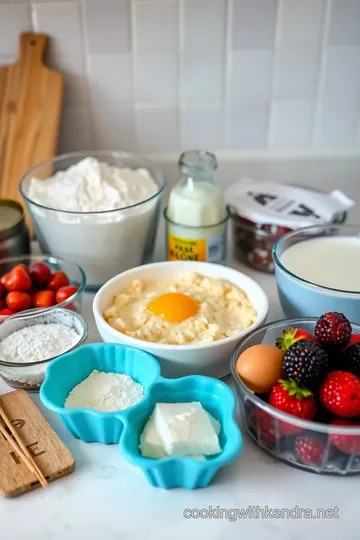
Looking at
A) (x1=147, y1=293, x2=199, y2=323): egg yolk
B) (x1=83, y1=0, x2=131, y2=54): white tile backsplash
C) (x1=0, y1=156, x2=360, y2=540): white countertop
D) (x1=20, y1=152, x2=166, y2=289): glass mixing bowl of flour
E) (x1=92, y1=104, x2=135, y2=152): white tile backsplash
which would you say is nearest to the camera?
(x1=0, y1=156, x2=360, y2=540): white countertop

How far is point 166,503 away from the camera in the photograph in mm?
784

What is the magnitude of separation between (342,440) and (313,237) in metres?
0.45

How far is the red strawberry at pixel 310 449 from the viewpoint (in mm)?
787

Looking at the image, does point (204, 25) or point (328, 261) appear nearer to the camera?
point (328, 261)

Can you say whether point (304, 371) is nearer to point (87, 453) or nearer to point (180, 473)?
point (180, 473)

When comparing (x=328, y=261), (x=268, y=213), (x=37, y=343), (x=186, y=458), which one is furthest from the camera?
(x=268, y=213)

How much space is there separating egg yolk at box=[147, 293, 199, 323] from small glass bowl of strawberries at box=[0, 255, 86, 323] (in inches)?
5.3

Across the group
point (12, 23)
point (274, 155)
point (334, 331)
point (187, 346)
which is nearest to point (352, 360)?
point (334, 331)

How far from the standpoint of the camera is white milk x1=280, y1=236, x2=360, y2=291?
1.04m

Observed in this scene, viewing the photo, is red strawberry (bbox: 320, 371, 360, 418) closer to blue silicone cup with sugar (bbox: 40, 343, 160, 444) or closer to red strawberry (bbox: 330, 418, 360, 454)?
red strawberry (bbox: 330, 418, 360, 454)

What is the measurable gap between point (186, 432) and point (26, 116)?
0.80m

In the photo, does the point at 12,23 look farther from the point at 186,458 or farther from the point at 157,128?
the point at 186,458

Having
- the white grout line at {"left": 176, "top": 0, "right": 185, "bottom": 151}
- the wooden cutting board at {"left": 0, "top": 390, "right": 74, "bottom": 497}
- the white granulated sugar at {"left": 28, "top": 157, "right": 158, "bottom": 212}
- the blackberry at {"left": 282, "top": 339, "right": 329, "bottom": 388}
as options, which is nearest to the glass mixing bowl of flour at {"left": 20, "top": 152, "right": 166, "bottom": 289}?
the white granulated sugar at {"left": 28, "top": 157, "right": 158, "bottom": 212}

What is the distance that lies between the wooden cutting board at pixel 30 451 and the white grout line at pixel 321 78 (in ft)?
2.75
